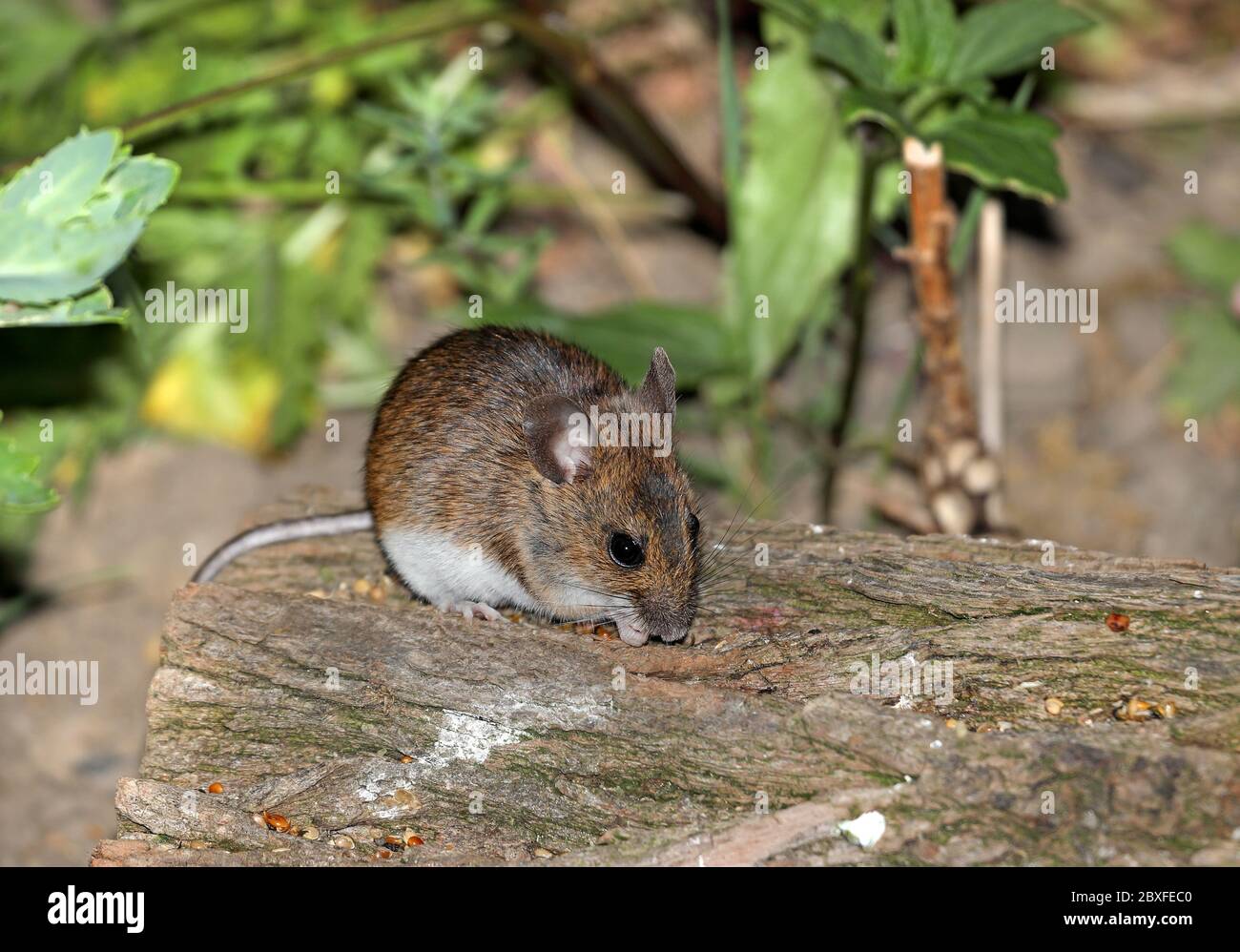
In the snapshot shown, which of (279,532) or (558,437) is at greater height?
(558,437)

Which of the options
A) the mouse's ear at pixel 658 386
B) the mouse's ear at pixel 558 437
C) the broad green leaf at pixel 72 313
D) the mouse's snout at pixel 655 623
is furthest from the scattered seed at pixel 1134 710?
the broad green leaf at pixel 72 313

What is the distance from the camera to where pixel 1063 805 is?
3.43 metres

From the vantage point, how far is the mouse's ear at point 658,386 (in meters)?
4.38

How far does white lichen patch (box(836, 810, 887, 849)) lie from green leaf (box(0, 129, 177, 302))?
9.09 ft

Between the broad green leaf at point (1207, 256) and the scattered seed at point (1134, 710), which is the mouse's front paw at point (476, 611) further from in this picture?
the broad green leaf at point (1207, 256)

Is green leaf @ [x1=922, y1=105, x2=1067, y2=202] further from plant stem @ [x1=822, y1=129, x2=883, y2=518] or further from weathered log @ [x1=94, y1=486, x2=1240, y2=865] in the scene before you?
weathered log @ [x1=94, y1=486, x2=1240, y2=865]

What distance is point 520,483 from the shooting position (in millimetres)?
4473

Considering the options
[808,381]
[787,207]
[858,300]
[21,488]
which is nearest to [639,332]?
[787,207]

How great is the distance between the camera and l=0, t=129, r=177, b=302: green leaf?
3.74 meters

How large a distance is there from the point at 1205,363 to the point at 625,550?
4.36 m

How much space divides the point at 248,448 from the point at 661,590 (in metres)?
3.84

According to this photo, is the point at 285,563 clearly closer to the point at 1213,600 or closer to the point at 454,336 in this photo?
the point at 454,336

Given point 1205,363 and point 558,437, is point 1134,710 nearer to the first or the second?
point 558,437

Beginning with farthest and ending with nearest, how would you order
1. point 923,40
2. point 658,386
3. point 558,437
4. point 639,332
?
point 639,332 < point 923,40 < point 658,386 < point 558,437
